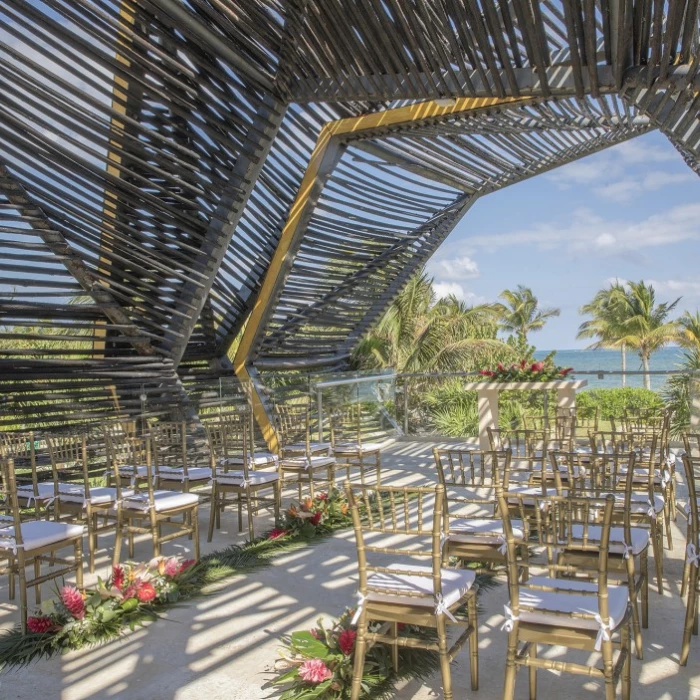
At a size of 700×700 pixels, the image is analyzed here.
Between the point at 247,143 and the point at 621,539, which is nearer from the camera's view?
the point at 621,539

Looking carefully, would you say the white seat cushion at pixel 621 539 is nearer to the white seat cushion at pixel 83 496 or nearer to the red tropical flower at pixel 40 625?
the red tropical flower at pixel 40 625

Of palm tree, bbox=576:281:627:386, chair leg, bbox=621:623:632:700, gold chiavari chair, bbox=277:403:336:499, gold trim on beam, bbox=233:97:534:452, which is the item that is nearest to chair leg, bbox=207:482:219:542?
gold chiavari chair, bbox=277:403:336:499

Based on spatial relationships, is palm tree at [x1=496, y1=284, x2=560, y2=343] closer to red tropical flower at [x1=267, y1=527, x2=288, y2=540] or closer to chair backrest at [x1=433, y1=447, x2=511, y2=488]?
red tropical flower at [x1=267, y1=527, x2=288, y2=540]

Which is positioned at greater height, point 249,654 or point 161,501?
point 161,501

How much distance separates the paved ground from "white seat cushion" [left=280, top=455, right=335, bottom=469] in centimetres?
197

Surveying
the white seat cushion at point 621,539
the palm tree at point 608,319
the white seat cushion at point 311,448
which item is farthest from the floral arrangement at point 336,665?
the palm tree at point 608,319

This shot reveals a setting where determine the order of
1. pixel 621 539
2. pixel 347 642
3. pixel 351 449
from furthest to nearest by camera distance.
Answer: pixel 351 449 → pixel 621 539 → pixel 347 642

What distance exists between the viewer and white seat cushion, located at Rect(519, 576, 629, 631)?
2.90 m

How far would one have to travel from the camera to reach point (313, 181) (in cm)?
997

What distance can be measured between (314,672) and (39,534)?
83.1 inches

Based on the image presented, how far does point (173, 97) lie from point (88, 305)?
2625 mm

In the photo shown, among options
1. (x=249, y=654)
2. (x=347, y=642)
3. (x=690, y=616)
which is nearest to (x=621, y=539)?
(x=690, y=616)

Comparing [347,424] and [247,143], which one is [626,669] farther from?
[347,424]

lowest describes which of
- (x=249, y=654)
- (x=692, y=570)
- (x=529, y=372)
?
(x=249, y=654)
